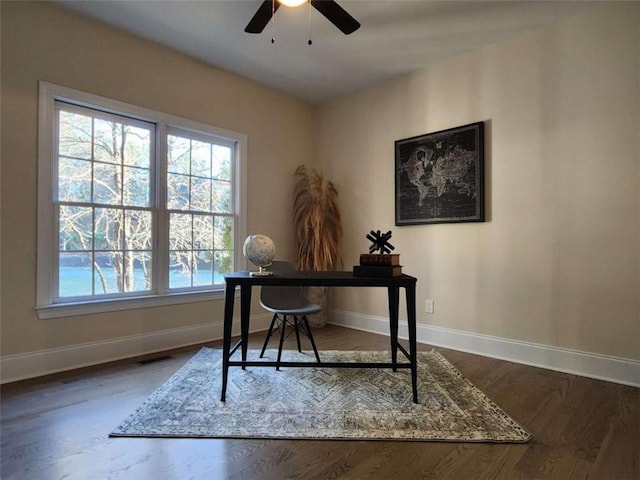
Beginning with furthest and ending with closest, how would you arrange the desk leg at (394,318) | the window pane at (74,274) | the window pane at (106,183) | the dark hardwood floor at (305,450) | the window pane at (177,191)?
the window pane at (177,191) < the window pane at (106,183) < the window pane at (74,274) < the desk leg at (394,318) < the dark hardwood floor at (305,450)

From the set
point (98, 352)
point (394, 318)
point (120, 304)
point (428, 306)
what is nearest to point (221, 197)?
point (120, 304)

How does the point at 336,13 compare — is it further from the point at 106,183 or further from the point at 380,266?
the point at 106,183

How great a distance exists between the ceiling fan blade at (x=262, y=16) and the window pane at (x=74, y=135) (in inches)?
63.3

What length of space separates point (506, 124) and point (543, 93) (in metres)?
0.33

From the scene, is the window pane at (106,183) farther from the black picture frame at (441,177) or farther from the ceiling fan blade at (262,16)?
the black picture frame at (441,177)

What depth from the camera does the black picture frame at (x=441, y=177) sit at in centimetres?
317

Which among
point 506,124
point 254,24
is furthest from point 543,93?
point 254,24

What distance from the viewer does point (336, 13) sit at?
2.22m

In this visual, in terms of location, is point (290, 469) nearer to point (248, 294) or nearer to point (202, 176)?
point (248, 294)

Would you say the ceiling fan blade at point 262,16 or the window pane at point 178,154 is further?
the window pane at point 178,154

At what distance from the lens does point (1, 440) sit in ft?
5.57

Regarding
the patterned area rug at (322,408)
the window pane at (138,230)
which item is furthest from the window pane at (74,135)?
the patterned area rug at (322,408)

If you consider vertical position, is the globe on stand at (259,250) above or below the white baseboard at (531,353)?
above

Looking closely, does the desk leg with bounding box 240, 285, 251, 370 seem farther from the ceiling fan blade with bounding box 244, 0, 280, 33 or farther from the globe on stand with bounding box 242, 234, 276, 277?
the ceiling fan blade with bounding box 244, 0, 280, 33
